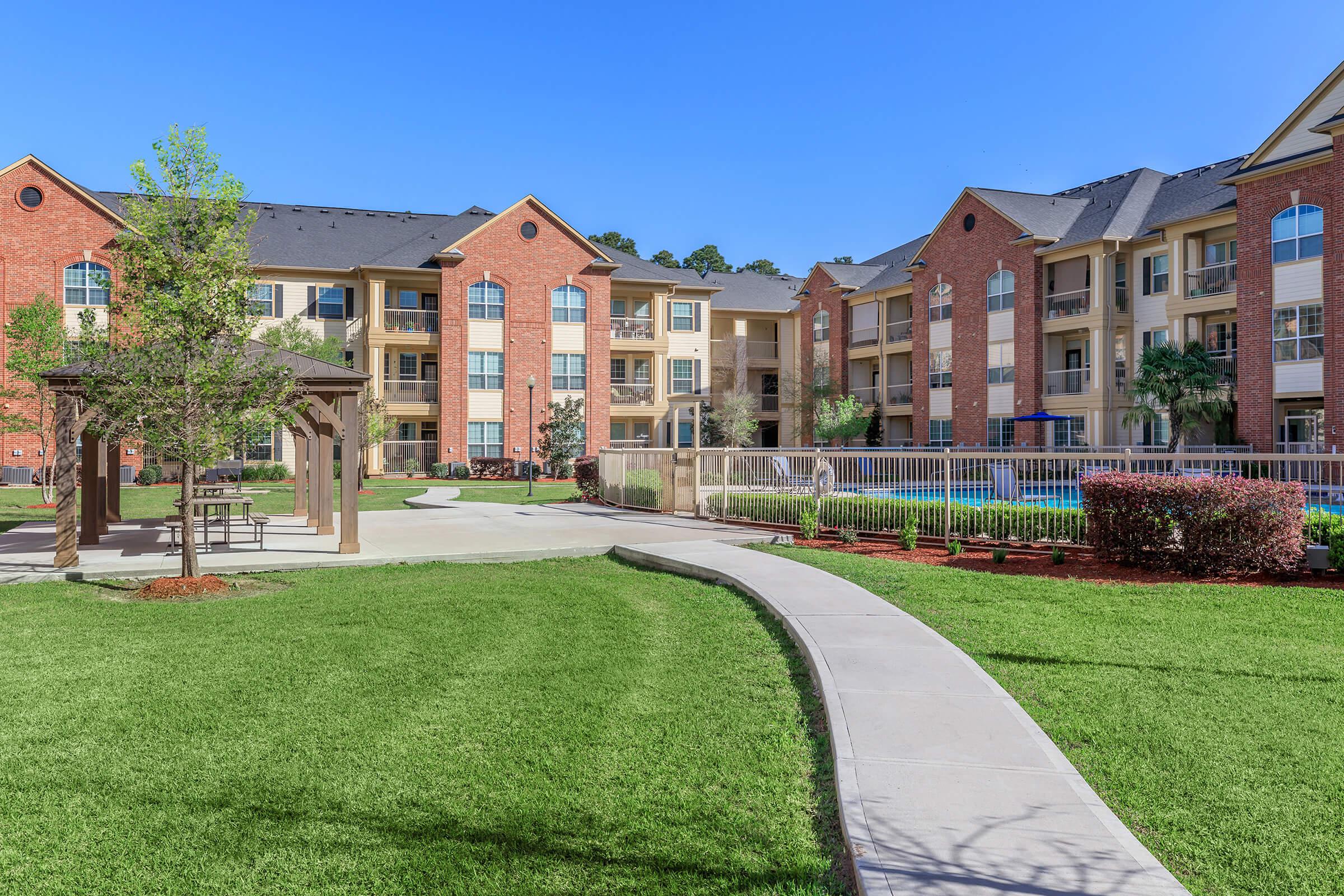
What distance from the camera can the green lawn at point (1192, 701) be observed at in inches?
150

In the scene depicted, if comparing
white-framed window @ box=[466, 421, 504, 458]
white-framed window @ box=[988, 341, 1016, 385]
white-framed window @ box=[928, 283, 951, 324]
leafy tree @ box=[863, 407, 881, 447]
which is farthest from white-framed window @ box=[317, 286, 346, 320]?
white-framed window @ box=[988, 341, 1016, 385]

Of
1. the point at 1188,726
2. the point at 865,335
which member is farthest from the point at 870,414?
the point at 1188,726

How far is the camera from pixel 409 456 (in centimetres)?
4169

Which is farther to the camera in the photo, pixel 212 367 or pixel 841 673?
pixel 212 367

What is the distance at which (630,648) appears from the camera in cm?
742

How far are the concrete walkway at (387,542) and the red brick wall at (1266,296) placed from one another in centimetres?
2031

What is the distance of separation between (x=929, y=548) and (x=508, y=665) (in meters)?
8.25

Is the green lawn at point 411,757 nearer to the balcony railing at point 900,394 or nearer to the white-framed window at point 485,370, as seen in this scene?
the white-framed window at point 485,370

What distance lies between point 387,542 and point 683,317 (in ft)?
113

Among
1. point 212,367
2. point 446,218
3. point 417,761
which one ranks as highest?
point 446,218

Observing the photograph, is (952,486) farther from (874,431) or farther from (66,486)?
(874,431)

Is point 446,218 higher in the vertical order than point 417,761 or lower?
higher

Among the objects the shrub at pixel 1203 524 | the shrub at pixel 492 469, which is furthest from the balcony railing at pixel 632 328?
the shrub at pixel 1203 524

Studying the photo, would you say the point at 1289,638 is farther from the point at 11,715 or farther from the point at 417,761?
the point at 11,715
